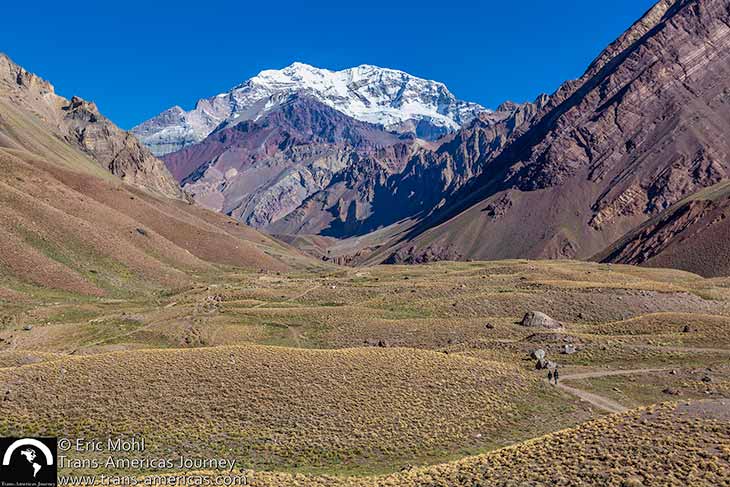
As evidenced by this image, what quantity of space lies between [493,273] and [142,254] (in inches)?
3235

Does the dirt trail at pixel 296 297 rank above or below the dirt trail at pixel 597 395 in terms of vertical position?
above

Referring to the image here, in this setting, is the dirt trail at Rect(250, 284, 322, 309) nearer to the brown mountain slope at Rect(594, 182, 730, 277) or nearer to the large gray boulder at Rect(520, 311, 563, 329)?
the large gray boulder at Rect(520, 311, 563, 329)

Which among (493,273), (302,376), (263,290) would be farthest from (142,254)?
(302,376)

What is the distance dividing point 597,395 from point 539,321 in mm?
22515

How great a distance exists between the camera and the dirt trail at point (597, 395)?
43.4 metres

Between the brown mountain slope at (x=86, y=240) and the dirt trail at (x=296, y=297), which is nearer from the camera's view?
the dirt trail at (x=296, y=297)

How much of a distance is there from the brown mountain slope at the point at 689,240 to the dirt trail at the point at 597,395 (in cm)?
11949

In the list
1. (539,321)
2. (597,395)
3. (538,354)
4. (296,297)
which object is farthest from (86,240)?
(597,395)

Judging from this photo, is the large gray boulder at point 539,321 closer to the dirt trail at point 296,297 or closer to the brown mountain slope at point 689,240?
the dirt trail at point 296,297

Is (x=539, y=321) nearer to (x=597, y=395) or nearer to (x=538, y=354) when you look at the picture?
(x=538, y=354)

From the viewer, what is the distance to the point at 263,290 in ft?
325

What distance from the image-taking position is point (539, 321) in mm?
68688

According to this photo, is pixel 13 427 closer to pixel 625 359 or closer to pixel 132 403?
pixel 132 403

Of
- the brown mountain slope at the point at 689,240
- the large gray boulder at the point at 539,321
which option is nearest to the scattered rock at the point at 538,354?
the large gray boulder at the point at 539,321
